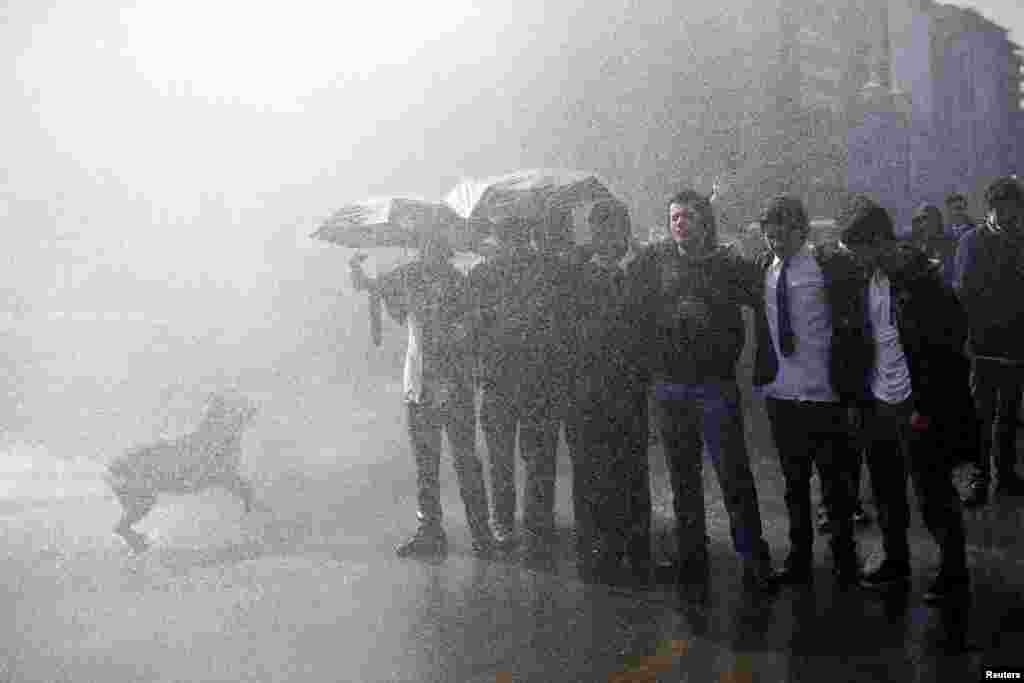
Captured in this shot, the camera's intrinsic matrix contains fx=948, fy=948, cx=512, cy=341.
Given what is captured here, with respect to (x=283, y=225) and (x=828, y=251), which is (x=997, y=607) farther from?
(x=283, y=225)

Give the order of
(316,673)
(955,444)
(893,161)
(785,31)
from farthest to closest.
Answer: (893,161), (785,31), (955,444), (316,673)

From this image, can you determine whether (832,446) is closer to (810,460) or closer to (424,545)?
(810,460)

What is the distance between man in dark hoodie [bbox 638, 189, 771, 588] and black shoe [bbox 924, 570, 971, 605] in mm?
786

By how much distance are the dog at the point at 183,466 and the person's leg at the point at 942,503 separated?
4960 millimetres

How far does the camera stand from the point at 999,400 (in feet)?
21.0

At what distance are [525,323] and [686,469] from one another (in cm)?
127

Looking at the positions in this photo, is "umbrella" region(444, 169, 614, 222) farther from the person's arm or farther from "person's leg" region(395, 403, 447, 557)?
"person's leg" region(395, 403, 447, 557)

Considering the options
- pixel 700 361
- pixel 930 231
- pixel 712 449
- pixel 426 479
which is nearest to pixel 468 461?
pixel 426 479

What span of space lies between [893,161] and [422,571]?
85.7 ft

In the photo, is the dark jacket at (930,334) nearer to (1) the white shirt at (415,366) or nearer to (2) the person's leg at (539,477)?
(2) the person's leg at (539,477)

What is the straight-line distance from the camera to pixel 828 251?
15.7ft

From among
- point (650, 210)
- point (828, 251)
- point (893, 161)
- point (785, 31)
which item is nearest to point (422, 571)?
point (828, 251)

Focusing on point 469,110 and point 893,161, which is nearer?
point 469,110

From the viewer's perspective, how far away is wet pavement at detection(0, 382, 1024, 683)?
4.05 m
